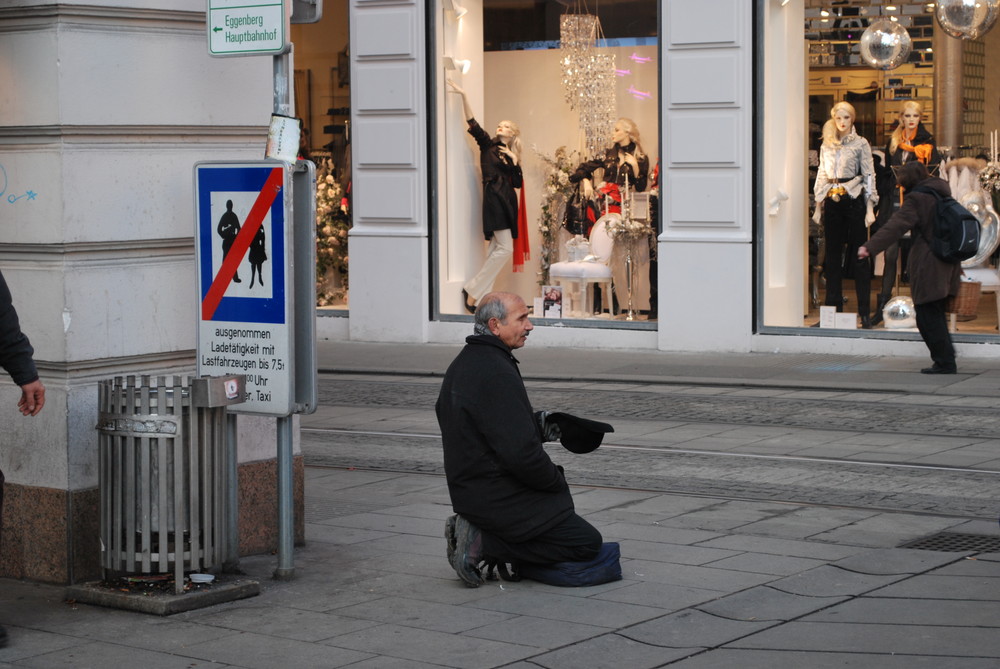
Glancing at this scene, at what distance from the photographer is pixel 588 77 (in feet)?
59.4

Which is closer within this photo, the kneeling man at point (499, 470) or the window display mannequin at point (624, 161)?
the kneeling man at point (499, 470)

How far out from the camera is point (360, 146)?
60.4 feet

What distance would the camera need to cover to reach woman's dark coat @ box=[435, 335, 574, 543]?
6820 mm

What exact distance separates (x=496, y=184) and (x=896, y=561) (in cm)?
1167

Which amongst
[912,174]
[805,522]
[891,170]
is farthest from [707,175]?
[805,522]

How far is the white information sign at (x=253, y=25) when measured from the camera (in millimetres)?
7059

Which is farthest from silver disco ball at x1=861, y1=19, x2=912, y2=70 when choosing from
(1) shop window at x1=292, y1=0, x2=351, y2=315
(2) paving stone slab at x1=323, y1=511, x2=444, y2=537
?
(2) paving stone slab at x1=323, y1=511, x2=444, y2=537

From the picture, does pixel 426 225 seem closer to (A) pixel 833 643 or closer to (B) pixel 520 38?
(B) pixel 520 38

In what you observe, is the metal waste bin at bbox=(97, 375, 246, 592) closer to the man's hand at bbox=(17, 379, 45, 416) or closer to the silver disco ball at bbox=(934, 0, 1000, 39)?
the man's hand at bbox=(17, 379, 45, 416)

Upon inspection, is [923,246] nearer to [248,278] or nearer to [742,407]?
[742,407]

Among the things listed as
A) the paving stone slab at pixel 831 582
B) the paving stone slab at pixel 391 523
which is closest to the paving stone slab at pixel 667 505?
the paving stone slab at pixel 391 523

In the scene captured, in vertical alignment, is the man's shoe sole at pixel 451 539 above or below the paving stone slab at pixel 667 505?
above

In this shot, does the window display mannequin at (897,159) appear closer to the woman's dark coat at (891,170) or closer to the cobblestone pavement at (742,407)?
the woman's dark coat at (891,170)

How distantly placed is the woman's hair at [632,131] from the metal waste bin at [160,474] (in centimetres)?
1119
